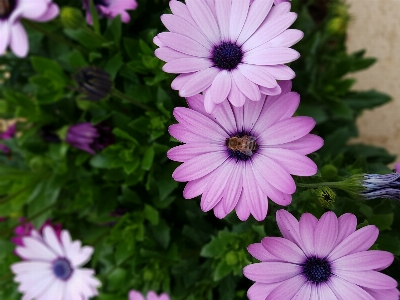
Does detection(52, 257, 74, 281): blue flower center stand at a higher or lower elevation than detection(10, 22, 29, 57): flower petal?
lower

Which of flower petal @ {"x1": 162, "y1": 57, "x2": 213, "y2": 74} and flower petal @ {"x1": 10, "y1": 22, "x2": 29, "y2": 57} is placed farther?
flower petal @ {"x1": 10, "y1": 22, "x2": 29, "y2": 57}

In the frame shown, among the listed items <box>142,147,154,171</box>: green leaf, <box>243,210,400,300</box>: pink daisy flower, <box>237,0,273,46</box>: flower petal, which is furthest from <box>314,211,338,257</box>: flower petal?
<box>142,147,154,171</box>: green leaf

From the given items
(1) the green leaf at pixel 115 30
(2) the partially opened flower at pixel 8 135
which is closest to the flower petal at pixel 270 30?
(1) the green leaf at pixel 115 30

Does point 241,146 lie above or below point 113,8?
below

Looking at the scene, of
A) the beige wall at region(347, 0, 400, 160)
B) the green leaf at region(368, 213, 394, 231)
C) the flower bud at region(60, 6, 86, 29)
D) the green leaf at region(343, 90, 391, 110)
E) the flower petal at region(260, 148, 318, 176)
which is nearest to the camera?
the flower petal at region(260, 148, 318, 176)

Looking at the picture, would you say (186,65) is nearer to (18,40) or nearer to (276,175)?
(276,175)

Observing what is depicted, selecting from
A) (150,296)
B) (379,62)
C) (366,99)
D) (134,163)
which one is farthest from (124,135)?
(379,62)

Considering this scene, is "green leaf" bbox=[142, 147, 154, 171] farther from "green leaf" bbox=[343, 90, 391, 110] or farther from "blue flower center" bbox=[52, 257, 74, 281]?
"green leaf" bbox=[343, 90, 391, 110]
